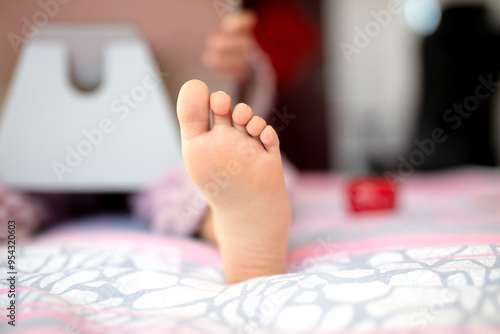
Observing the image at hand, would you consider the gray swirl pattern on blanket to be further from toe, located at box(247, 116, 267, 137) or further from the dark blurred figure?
the dark blurred figure

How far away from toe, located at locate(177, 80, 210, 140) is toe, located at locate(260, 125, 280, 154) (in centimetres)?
8

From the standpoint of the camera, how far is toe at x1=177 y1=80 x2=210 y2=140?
1.89ft

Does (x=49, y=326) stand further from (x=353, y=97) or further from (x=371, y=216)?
(x=353, y=97)

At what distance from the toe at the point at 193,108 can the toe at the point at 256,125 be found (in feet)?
0.18

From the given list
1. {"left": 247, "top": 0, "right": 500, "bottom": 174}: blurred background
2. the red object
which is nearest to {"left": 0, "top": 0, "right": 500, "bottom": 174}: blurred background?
{"left": 247, "top": 0, "right": 500, "bottom": 174}: blurred background

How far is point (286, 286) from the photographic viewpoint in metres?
0.47

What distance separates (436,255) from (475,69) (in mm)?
1894

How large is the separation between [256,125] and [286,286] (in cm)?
22

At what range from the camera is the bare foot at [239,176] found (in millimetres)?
592

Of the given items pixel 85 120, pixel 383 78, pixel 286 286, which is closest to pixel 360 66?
pixel 383 78

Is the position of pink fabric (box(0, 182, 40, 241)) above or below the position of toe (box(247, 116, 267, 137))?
below

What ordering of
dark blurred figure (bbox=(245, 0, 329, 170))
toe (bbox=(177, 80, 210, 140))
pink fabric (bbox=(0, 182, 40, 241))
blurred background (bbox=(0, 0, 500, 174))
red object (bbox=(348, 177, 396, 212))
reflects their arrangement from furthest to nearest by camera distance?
1. dark blurred figure (bbox=(245, 0, 329, 170))
2. blurred background (bbox=(0, 0, 500, 174))
3. red object (bbox=(348, 177, 396, 212))
4. pink fabric (bbox=(0, 182, 40, 241))
5. toe (bbox=(177, 80, 210, 140))

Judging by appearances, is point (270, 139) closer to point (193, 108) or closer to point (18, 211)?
point (193, 108)

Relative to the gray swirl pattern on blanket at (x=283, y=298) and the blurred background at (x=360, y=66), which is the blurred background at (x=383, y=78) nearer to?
the blurred background at (x=360, y=66)
